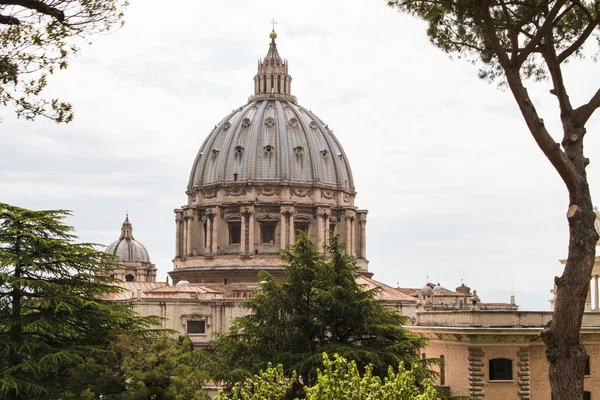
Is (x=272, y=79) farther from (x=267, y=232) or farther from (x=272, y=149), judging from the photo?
(x=267, y=232)

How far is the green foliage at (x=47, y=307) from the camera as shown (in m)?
21.7

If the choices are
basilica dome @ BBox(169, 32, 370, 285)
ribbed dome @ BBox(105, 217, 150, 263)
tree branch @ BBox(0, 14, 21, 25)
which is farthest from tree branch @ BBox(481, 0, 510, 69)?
ribbed dome @ BBox(105, 217, 150, 263)

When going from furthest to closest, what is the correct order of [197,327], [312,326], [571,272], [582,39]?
[197,327], [312,326], [582,39], [571,272]

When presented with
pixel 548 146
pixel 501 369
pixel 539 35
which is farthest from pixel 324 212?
pixel 548 146

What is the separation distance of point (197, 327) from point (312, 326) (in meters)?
34.1

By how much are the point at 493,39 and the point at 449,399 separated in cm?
1186

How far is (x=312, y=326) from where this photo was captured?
83.2 ft

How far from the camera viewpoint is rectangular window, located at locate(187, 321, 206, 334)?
58.2 m

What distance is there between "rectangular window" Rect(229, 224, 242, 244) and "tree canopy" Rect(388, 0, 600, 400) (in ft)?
175

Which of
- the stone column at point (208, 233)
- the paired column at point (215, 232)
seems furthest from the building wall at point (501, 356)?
the stone column at point (208, 233)

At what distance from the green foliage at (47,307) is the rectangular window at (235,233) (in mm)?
45064

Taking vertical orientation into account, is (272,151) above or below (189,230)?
above

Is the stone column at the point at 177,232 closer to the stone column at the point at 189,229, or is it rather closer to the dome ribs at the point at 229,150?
the stone column at the point at 189,229

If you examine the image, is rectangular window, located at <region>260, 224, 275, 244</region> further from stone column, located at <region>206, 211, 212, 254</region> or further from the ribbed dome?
the ribbed dome
